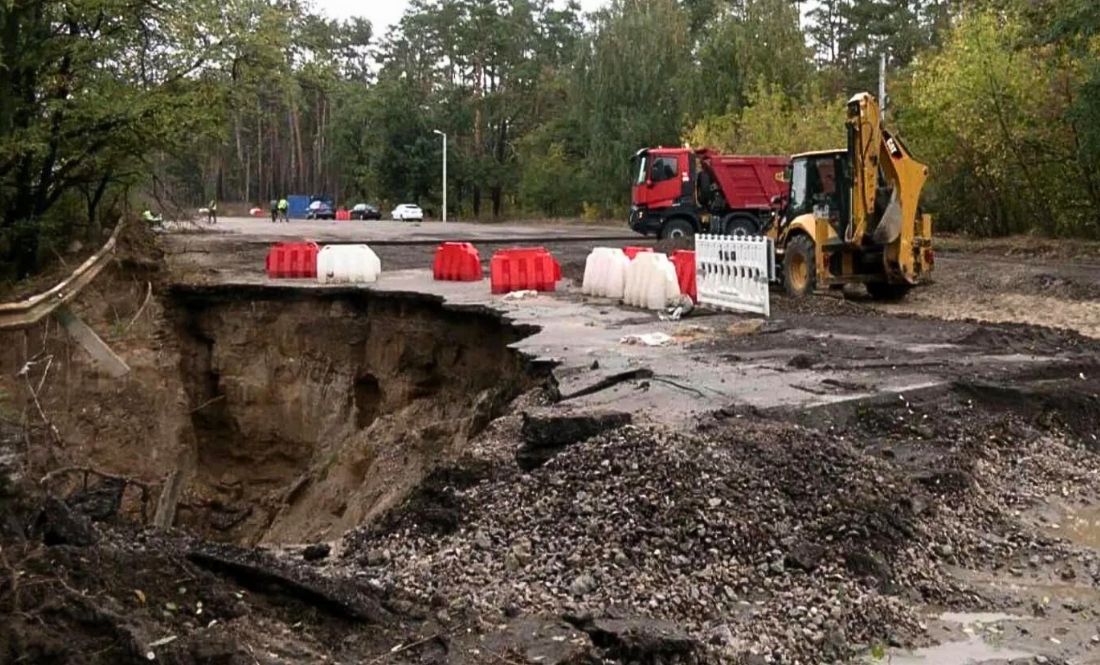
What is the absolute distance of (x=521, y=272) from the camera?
56.5 ft

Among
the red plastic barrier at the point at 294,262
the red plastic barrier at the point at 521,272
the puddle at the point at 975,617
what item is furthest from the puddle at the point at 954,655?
the red plastic barrier at the point at 294,262

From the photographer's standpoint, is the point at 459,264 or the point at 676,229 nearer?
the point at 459,264

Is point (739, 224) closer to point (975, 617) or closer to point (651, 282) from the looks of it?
point (651, 282)

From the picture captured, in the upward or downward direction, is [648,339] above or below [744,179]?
below

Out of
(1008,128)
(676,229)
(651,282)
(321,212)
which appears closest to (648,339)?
(651,282)

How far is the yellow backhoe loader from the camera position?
15.1m

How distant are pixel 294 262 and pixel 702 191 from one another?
11892 mm

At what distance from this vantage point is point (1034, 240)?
85.1 ft

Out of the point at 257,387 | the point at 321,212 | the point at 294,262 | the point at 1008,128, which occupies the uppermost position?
the point at 1008,128

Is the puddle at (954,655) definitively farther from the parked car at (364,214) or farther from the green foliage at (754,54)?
the parked car at (364,214)

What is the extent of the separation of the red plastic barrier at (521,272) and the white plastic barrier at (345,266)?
221 centimetres

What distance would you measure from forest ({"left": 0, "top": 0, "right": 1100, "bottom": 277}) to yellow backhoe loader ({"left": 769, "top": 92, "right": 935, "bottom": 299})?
712cm

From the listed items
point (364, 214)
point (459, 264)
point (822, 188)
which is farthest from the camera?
point (364, 214)

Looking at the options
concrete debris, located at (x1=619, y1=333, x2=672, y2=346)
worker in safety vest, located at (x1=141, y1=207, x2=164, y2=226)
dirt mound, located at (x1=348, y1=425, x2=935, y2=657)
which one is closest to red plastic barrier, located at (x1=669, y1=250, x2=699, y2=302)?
concrete debris, located at (x1=619, y1=333, x2=672, y2=346)
